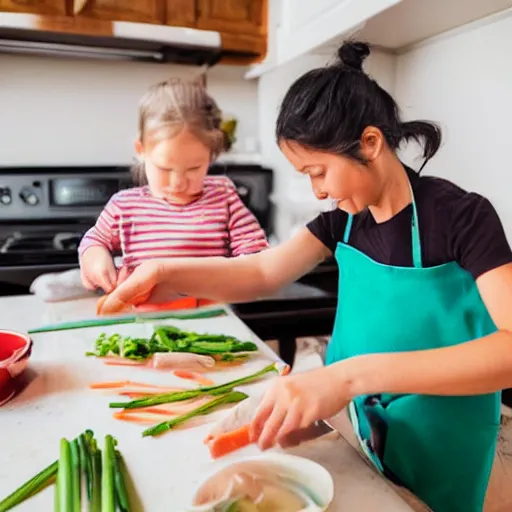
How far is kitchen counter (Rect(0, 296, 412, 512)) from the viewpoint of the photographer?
12.9 inches

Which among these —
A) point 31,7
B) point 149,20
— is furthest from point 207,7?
point 31,7

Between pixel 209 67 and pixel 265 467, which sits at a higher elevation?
pixel 209 67

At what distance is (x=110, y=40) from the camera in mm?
936

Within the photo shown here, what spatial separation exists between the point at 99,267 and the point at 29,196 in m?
0.15

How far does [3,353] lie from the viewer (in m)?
0.48

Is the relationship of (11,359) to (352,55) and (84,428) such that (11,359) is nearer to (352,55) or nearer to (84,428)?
(84,428)

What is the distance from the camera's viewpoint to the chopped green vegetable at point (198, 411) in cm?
39

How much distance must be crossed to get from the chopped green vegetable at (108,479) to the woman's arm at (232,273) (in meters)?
0.22

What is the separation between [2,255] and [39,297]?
65 millimetres

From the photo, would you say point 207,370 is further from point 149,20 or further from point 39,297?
point 149,20

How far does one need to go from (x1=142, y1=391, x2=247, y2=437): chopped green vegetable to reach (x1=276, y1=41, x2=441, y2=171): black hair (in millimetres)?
203

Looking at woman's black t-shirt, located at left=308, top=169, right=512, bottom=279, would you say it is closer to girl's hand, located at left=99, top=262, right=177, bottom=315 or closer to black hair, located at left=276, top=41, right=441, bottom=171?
black hair, located at left=276, top=41, right=441, bottom=171

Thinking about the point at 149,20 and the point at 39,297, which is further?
the point at 149,20

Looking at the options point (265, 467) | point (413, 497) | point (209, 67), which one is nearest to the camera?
point (265, 467)
